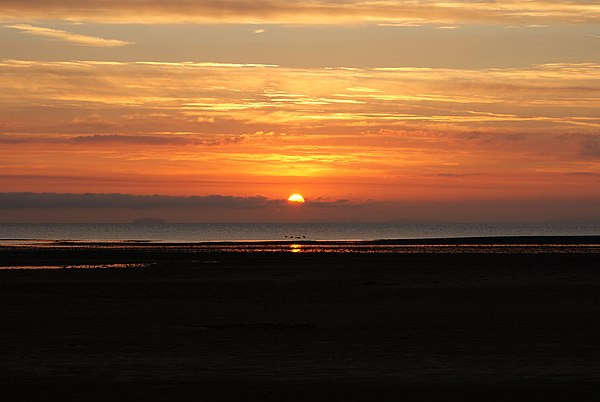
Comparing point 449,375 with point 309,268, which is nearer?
point 449,375

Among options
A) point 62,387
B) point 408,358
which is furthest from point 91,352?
point 408,358

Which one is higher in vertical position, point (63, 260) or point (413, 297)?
point (63, 260)

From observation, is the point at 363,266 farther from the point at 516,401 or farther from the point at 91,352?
the point at 516,401

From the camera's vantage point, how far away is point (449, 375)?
2202 centimetres

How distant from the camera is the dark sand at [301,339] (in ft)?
67.4

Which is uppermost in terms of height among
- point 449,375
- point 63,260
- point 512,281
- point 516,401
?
point 63,260

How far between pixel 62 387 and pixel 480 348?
11.6 metres

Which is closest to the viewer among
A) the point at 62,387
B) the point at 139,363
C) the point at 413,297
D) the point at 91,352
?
the point at 62,387

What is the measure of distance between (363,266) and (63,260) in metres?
28.2

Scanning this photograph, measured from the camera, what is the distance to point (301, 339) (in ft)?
92.4

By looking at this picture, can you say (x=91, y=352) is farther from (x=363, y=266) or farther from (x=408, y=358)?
(x=363, y=266)

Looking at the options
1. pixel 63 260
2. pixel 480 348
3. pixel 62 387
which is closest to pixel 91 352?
pixel 62 387

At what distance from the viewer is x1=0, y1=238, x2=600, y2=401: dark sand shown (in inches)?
809

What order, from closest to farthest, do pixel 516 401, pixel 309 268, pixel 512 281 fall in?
pixel 516 401
pixel 512 281
pixel 309 268
